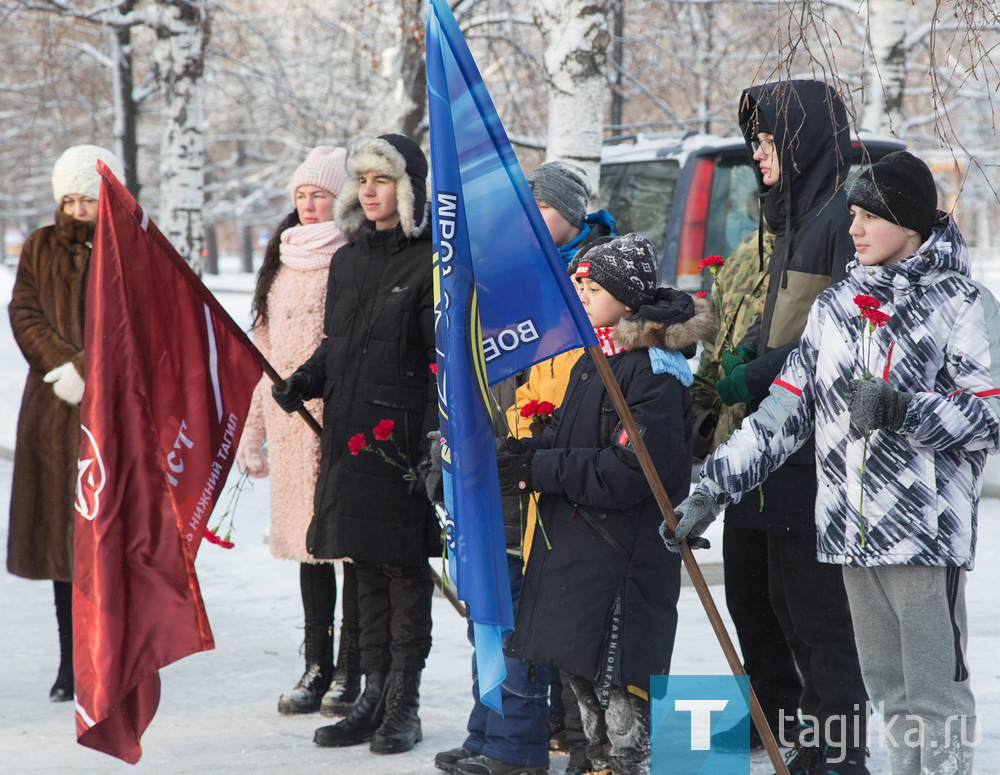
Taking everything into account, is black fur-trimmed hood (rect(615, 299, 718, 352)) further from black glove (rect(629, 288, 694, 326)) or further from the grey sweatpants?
the grey sweatpants

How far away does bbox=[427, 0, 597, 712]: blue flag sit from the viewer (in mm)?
2854

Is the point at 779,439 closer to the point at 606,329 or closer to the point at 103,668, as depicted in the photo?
the point at 606,329

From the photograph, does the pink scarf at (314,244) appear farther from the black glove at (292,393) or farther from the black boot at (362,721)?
the black boot at (362,721)

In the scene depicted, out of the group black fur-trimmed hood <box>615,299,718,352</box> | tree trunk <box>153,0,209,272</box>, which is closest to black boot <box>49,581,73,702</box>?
black fur-trimmed hood <box>615,299,718,352</box>

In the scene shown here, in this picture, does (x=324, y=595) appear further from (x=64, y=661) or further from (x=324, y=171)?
(x=324, y=171)

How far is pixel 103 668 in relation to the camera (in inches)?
132

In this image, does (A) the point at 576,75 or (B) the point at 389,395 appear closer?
(B) the point at 389,395

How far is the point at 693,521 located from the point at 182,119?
25.8 ft

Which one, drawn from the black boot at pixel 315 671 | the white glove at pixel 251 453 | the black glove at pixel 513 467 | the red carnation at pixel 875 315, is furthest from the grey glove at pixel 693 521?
the white glove at pixel 251 453

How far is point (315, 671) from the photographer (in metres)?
4.40

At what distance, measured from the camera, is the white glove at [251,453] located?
458 centimetres

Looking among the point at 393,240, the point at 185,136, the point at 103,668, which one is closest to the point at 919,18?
the point at 185,136

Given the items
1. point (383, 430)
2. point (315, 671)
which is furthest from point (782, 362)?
point (315, 671)

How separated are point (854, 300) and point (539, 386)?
1.13 metres
